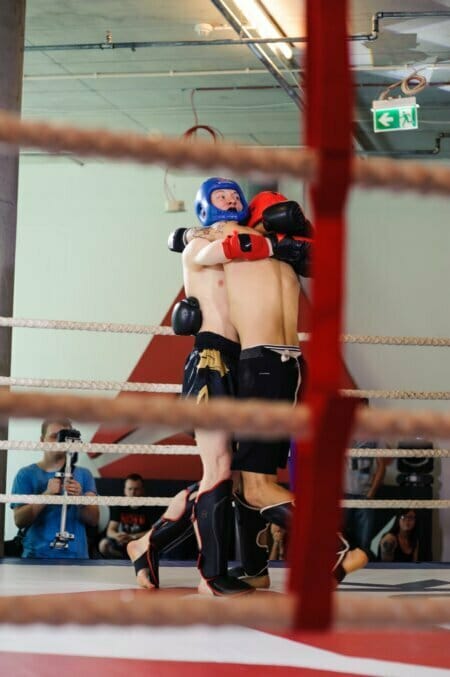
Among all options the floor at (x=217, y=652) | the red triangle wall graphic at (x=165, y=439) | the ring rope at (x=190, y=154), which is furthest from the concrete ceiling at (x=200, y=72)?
the ring rope at (x=190, y=154)

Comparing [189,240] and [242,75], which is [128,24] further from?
[189,240]

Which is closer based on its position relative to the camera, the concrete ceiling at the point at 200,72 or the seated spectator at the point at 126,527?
the concrete ceiling at the point at 200,72

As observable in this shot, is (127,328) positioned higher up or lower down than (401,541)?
higher up

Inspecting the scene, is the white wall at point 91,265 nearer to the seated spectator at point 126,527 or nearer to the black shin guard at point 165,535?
the seated spectator at point 126,527

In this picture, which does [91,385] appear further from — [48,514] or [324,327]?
[324,327]

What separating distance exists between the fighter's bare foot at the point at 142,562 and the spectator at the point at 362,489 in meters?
4.02

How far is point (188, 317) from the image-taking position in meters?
2.57

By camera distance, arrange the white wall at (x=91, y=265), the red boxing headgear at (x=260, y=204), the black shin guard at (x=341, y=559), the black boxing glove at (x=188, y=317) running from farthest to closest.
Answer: the white wall at (x=91, y=265)
the red boxing headgear at (x=260, y=204)
the black boxing glove at (x=188, y=317)
the black shin guard at (x=341, y=559)

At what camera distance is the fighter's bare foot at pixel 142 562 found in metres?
2.54

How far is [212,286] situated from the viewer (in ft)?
8.61

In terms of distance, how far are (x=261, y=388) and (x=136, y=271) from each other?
5.79 metres

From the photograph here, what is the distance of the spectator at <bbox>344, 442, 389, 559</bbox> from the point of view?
6496 mm

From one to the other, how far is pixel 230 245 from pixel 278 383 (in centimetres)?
38

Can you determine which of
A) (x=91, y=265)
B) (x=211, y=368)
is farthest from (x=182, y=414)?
(x=91, y=265)
